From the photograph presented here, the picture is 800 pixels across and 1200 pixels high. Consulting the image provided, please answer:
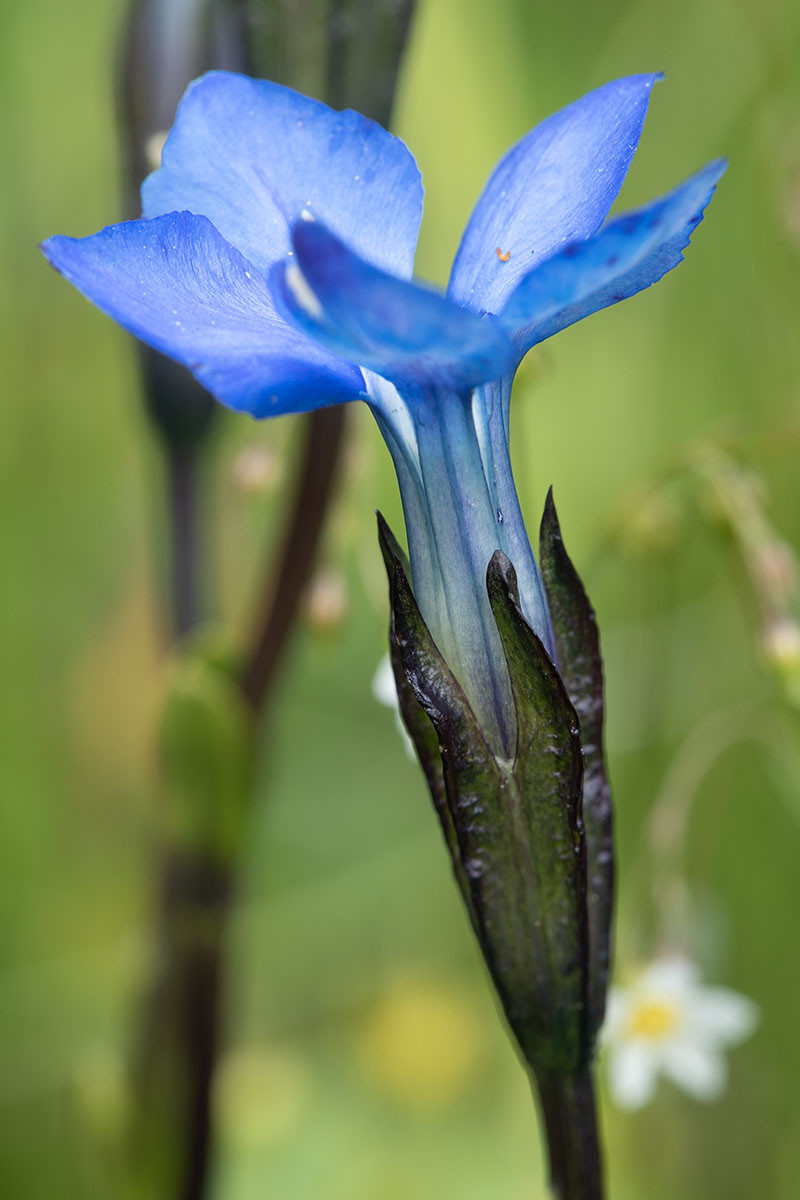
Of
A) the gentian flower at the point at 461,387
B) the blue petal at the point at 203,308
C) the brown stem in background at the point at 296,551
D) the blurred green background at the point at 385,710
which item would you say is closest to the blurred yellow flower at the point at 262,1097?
the blurred green background at the point at 385,710

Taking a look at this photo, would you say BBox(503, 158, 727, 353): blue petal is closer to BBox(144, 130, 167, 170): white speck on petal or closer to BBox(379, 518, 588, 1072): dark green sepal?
BBox(379, 518, 588, 1072): dark green sepal

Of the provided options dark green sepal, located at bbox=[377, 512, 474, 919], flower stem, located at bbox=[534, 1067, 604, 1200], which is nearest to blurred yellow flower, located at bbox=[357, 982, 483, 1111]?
flower stem, located at bbox=[534, 1067, 604, 1200]

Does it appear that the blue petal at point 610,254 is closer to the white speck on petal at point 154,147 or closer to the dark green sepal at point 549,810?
the dark green sepal at point 549,810

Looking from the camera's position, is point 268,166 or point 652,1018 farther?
point 652,1018

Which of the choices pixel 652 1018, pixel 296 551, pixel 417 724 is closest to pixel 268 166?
pixel 417 724

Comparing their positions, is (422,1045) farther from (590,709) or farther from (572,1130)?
(590,709)

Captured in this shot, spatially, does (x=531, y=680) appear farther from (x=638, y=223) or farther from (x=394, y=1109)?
Answer: (x=394, y=1109)

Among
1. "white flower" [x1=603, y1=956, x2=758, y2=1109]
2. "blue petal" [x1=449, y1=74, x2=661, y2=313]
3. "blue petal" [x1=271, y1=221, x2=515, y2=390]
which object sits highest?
"blue petal" [x1=449, y1=74, x2=661, y2=313]
